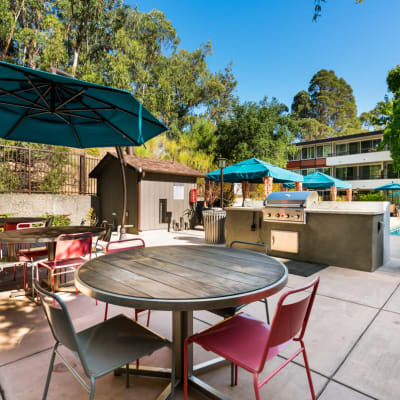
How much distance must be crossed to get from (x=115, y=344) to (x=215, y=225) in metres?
5.60

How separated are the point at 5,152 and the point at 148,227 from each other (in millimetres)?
5384

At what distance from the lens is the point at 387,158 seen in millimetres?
21609

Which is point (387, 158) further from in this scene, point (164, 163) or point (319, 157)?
point (164, 163)

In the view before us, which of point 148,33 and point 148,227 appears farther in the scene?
point 148,33

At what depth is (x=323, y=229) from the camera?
187 inches

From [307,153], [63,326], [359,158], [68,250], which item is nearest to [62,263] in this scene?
[68,250]

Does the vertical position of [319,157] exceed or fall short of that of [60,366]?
it exceeds it

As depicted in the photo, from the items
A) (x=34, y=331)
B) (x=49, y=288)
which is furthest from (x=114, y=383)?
(x=49, y=288)

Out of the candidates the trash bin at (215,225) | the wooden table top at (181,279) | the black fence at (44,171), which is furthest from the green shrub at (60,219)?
the wooden table top at (181,279)

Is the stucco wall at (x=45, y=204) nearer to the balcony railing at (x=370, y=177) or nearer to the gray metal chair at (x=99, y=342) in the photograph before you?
the gray metal chair at (x=99, y=342)

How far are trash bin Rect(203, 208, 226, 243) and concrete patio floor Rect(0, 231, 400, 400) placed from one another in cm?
378

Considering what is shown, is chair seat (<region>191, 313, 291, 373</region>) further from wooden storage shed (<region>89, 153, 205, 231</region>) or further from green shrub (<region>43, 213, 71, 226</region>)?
green shrub (<region>43, 213, 71, 226</region>)

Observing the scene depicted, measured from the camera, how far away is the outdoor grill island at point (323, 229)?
4.36 metres

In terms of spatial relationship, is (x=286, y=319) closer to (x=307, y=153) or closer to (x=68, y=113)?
(x=68, y=113)
